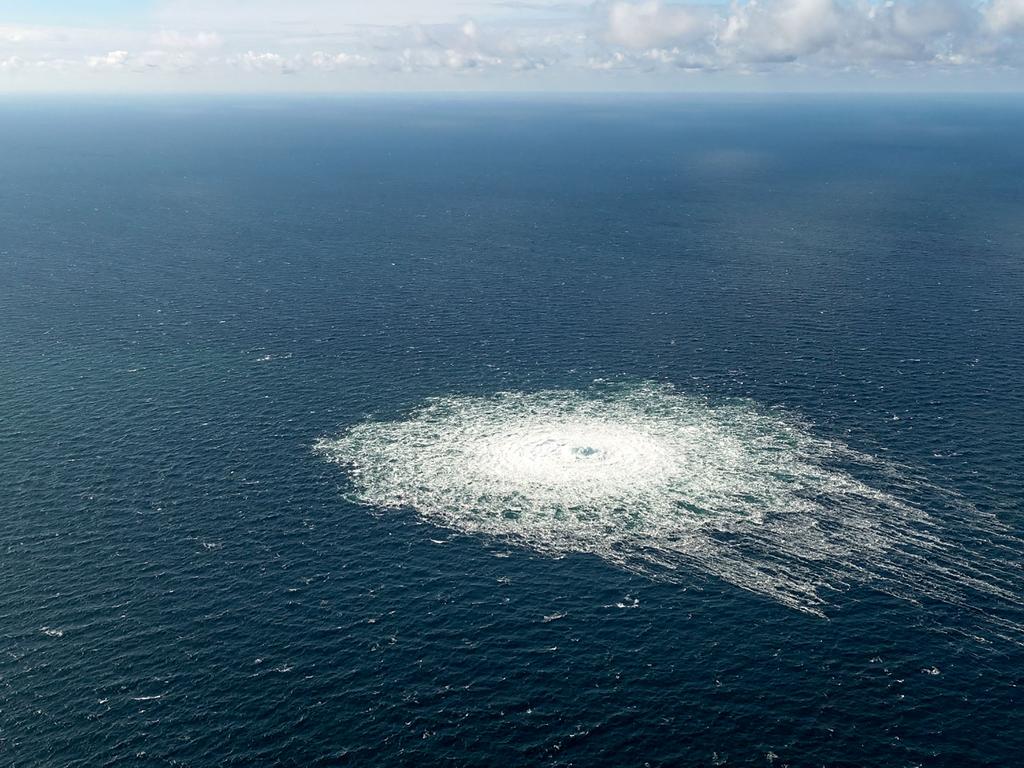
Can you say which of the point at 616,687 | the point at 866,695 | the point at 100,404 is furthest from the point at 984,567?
the point at 100,404

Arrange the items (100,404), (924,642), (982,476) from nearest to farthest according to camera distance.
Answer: (924,642), (982,476), (100,404)

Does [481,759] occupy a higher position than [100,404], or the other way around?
[100,404]

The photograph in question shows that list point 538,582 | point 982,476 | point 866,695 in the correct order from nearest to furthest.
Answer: point 866,695 < point 538,582 < point 982,476

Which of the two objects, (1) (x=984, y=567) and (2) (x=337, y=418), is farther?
(2) (x=337, y=418)

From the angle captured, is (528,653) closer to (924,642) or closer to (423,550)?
(423,550)

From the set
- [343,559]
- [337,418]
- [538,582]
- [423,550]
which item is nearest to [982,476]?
[538,582]

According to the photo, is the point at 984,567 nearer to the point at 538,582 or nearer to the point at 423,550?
the point at 538,582

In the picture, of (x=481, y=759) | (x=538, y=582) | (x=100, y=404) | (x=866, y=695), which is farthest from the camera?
(x=100, y=404)
